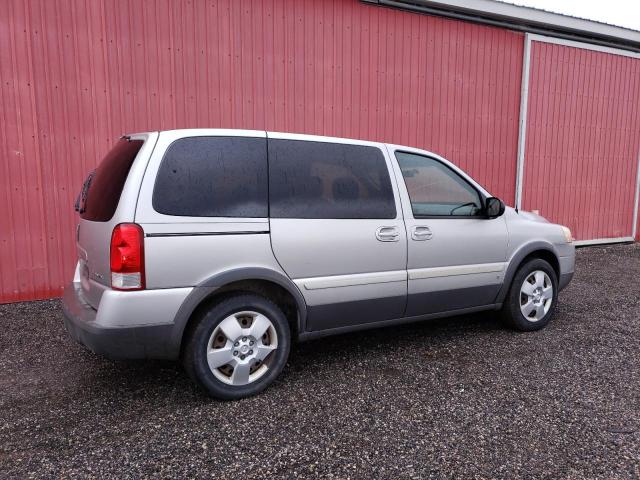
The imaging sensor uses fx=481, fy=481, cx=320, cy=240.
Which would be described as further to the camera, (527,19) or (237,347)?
(527,19)

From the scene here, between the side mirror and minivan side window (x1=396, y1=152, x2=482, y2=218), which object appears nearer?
minivan side window (x1=396, y1=152, x2=482, y2=218)

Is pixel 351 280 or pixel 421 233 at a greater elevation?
pixel 421 233

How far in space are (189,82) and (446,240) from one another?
3734 millimetres

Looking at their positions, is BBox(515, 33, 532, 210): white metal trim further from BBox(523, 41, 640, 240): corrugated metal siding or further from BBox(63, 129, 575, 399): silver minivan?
BBox(63, 129, 575, 399): silver minivan

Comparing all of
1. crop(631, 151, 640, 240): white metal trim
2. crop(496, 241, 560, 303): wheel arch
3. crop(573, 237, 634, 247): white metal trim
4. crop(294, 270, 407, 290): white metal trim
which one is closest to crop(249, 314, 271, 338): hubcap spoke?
crop(294, 270, 407, 290): white metal trim

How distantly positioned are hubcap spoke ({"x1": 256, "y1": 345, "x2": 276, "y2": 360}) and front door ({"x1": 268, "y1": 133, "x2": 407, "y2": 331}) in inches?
13.2

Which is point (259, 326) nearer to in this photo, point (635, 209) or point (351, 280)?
point (351, 280)

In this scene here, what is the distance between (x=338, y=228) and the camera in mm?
3375

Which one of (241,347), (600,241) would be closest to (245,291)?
(241,347)

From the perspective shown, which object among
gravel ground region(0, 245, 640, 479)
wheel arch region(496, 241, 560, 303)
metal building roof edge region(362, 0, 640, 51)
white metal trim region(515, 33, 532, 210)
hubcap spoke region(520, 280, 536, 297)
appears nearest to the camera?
gravel ground region(0, 245, 640, 479)

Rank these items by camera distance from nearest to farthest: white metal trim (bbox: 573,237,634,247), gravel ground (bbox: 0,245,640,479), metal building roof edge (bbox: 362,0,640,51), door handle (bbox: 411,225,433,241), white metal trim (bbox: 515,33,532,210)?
gravel ground (bbox: 0,245,640,479) < door handle (bbox: 411,225,433,241) < metal building roof edge (bbox: 362,0,640,51) < white metal trim (bbox: 515,33,532,210) < white metal trim (bbox: 573,237,634,247)

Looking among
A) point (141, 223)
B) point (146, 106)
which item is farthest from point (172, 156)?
point (146, 106)

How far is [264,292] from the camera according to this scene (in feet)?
10.6

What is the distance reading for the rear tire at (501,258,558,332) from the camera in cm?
432
